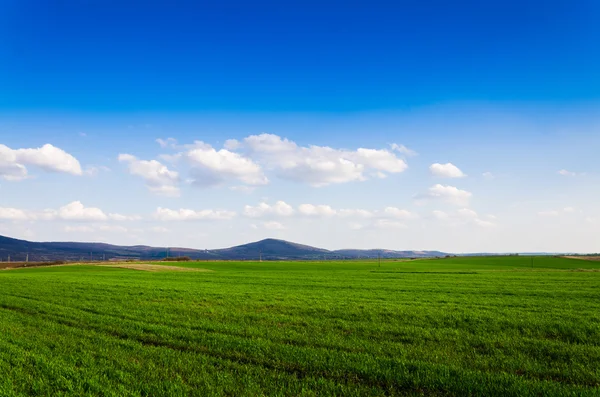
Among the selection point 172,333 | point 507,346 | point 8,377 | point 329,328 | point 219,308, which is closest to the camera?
point 8,377

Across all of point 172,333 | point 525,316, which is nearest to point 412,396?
point 172,333

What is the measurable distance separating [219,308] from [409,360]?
511 inches

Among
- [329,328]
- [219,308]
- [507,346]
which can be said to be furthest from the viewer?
[219,308]

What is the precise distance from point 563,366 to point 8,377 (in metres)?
15.0

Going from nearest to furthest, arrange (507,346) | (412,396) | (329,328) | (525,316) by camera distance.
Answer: (412,396) < (507,346) < (329,328) < (525,316)

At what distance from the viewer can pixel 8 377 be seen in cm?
1041

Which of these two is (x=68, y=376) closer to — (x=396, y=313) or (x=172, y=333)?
(x=172, y=333)

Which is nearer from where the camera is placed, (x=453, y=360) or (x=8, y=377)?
(x=8, y=377)

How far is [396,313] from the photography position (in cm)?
1998

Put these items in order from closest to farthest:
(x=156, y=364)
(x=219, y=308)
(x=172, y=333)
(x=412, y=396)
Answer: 1. (x=412, y=396)
2. (x=156, y=364)
3. (x=172, y=333)
4. (x=219, y=308)

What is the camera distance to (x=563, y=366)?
451 inches

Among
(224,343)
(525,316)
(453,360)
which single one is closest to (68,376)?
(224,343)

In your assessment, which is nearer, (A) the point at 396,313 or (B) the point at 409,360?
(B) the point at 409,360

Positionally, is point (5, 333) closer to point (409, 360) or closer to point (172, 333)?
point (172, 333)
